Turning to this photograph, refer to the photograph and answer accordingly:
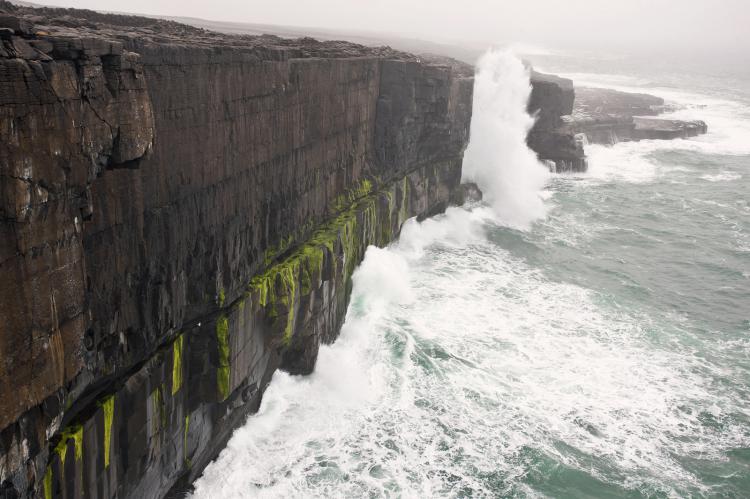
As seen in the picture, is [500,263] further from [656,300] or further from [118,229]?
[118,229]

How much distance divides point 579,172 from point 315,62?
102ft

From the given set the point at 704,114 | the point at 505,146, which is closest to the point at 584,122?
the point at 505,146

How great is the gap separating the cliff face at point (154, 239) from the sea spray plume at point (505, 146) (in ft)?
50.9

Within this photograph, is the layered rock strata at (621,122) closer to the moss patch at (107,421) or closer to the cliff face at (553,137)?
the cliff face at (553,137)

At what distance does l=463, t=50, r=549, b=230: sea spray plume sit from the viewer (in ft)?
116

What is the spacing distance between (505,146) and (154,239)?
3046 centimetres

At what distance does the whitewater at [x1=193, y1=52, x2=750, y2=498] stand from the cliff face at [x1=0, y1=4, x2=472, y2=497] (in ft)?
4.52

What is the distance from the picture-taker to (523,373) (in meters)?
18.9

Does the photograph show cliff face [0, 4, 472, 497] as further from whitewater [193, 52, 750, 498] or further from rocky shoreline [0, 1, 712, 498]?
whitewater [193, 52, 750, 498]

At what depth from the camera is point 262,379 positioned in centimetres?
1622

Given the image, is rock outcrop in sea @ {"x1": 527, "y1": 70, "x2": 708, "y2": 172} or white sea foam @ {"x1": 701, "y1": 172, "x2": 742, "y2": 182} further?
white sea foam @ {"x1": 701, "y1": 172, "x2": 742, "y2": 182}

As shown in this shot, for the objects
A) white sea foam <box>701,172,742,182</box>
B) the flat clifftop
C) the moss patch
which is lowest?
white sea foam <box>701,172,742,182</box>

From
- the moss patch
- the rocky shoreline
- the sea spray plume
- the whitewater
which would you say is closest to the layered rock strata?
the sea spray plume

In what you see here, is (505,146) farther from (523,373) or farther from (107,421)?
(107,421)
